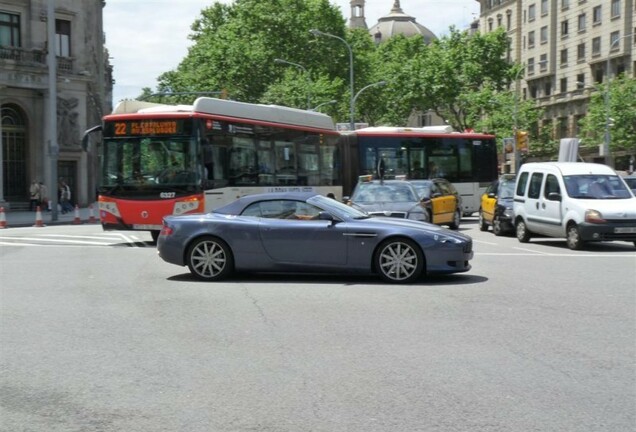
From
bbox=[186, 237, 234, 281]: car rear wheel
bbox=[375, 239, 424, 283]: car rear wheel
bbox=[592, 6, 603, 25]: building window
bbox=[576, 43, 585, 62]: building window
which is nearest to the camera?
bbox=[375, 239, 424, 283]: car rear wheel

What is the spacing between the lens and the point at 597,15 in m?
72.2

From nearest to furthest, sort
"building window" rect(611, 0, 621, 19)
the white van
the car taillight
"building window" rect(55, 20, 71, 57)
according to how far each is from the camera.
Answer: the car taillight → the white van → "building window" rect(55, 20, 71, 57) → "building window" rect(611, 0, 621, 19)

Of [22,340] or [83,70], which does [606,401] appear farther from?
[83,70]

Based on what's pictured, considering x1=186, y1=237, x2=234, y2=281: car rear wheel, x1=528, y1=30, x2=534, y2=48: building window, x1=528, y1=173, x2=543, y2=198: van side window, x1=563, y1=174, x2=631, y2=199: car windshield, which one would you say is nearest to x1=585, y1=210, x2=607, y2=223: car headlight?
x1=563, y1=174, x2=631, y2=199: car windshield

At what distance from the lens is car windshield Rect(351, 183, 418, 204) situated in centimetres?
1903

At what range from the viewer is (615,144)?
63344 mm

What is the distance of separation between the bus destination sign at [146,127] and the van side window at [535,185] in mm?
8388

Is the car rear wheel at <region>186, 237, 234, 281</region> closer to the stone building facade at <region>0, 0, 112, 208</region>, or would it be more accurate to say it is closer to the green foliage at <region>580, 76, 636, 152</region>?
the stone building facade at <region>0, 0, 112, 208</region>

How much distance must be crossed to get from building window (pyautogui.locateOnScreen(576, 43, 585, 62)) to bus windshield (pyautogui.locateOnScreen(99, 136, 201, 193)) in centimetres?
6350

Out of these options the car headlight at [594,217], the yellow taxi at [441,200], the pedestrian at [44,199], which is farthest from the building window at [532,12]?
the car headlight at [594,217]

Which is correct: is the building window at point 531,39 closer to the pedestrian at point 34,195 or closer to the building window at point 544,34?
the building window at point 544,34

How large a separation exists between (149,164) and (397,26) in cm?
14829

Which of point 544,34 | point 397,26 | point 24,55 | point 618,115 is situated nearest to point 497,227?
point 24,55

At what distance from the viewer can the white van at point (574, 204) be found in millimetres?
17203
